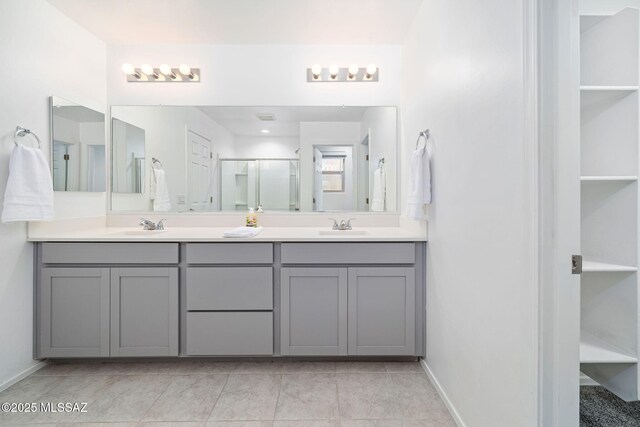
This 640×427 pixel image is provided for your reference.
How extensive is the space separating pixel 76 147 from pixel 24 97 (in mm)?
465

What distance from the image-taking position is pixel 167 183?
2.74 metres

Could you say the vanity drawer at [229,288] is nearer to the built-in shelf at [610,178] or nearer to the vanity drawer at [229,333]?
the vanity drawer at [229,333]

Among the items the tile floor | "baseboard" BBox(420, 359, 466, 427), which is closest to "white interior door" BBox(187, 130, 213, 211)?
the tile floor

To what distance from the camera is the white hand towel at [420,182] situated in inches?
78.0

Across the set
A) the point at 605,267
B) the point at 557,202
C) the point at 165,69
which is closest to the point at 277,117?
the point at 165,69

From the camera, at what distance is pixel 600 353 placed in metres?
1.59

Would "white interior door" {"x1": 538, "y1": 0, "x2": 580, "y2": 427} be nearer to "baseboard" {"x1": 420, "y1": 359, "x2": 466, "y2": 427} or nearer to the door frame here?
the door frame

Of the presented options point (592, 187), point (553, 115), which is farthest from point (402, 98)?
point (553, 115)

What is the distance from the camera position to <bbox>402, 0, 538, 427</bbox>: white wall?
1.13m

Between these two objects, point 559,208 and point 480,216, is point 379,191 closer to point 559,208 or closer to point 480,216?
point 480,216

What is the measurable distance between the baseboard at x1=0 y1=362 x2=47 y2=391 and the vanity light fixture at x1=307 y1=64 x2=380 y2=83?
271cm

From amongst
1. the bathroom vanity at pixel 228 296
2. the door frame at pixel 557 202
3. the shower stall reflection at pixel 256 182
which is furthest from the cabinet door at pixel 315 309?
the door frame at pixel 557 202

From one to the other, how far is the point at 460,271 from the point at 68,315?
230cm

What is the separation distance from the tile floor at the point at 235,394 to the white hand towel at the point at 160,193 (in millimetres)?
1164
